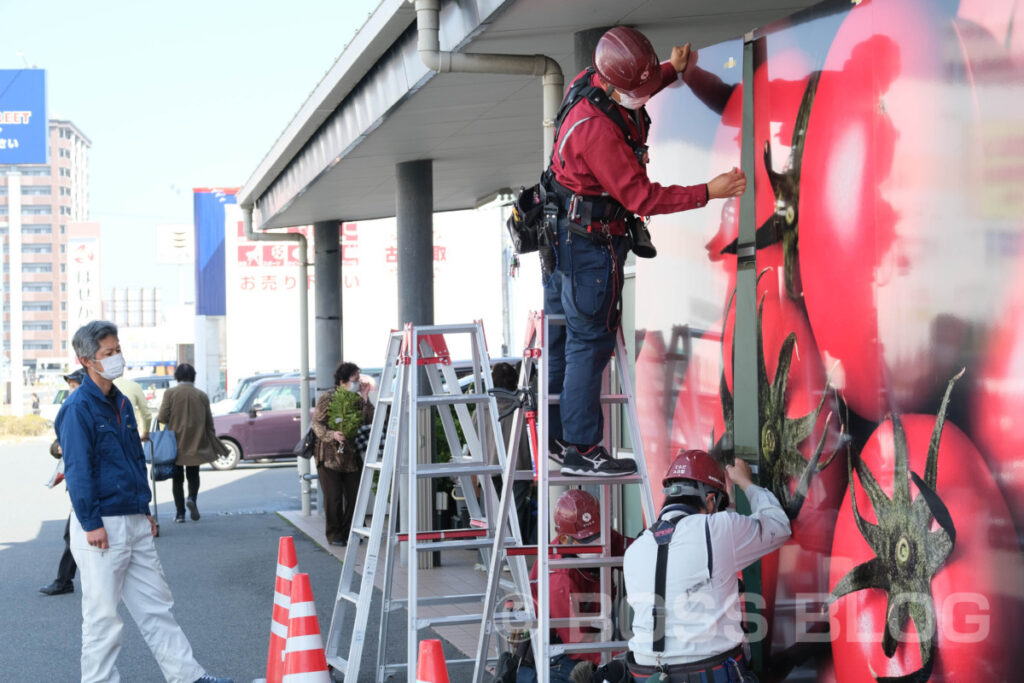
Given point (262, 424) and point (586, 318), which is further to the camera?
point (262, 424)

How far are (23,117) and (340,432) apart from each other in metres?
26.1

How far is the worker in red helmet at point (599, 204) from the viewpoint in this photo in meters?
4.34

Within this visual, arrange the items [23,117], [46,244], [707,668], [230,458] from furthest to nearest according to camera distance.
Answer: [46,244] < [23,117] < [230,458] < [707,668]

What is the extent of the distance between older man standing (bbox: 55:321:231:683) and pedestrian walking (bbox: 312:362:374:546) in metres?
5.27

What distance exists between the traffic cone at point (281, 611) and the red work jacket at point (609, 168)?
332cm

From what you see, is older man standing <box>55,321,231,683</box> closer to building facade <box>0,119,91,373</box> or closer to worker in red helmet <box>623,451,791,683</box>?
worker in red helmet <box>623,451,791,683</box>

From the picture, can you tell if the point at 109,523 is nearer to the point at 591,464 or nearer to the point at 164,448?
the point at 591,464

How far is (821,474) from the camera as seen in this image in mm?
4102

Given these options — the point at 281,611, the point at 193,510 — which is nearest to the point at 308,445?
the point at 193,510

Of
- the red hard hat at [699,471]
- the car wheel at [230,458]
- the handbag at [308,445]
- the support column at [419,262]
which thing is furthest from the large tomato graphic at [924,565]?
the car wheel at [230,458]

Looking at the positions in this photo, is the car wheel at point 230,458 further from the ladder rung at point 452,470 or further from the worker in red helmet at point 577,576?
the worker in red helmet at point 577,576

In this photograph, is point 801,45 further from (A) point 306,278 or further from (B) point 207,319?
(B) point 207,319

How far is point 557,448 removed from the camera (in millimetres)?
4973

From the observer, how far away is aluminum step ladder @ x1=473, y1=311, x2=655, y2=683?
454 cm
